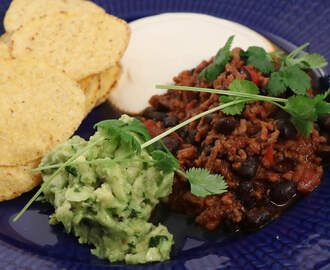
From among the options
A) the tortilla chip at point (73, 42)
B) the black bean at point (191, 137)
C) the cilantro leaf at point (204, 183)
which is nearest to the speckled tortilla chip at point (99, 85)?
the tortilla chip at point (73, 42)

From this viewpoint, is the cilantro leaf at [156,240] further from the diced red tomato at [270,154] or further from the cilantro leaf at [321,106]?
the cilantro leaf at [321,106]

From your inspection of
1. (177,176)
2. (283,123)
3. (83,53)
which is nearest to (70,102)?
(83,53)

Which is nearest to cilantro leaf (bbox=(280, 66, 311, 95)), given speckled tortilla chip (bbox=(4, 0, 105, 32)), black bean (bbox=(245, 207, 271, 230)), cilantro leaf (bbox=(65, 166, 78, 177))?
black bean (bbox=(245, 207, 271, 230))

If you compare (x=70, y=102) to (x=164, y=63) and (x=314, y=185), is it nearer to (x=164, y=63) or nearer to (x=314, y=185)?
(x=164, y=63)

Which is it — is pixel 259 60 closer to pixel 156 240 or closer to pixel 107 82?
pixel 107 82

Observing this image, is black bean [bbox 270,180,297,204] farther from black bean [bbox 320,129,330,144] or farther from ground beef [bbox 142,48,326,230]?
black bean [bbox 320,129,330,144]

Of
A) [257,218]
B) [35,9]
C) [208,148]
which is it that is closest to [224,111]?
[208,148]
